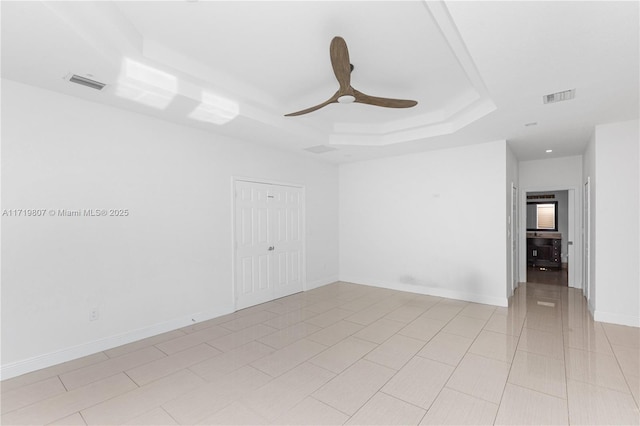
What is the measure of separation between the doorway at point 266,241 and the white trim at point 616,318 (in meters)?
4.58

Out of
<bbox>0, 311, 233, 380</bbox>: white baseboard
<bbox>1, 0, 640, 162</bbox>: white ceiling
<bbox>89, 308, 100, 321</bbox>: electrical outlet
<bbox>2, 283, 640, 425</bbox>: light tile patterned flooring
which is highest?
<bbox>1, 0, 640, 162</bbox>: white ceiling

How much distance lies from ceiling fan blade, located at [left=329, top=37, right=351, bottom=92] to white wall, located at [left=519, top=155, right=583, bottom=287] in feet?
18.6

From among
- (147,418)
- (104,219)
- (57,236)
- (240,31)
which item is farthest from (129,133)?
(147,418)

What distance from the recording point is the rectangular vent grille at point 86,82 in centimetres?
279

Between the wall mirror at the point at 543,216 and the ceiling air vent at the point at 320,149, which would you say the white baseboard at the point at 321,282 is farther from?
the wall mirror at the point at 543,216

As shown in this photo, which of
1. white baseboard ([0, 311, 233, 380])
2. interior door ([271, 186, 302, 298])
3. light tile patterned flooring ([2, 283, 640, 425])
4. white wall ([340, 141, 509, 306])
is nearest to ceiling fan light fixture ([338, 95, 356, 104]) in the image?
light tile patterned flooring ([2, 283, 640, 425])

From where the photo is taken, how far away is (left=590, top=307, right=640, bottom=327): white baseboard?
3.99 metres

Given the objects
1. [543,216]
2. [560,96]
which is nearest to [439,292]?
[560,96]

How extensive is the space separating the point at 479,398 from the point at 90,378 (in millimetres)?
3411

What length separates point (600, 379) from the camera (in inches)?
107

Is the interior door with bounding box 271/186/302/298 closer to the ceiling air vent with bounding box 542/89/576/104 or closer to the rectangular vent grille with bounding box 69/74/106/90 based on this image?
the rectangular vent grille with bounding box 69/74/106/90

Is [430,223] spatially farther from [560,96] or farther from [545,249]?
[545,249]

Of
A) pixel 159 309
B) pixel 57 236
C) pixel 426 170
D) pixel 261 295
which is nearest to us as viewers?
pixel 57 236

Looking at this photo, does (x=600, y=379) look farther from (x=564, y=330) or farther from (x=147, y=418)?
(x=147, y=418)
